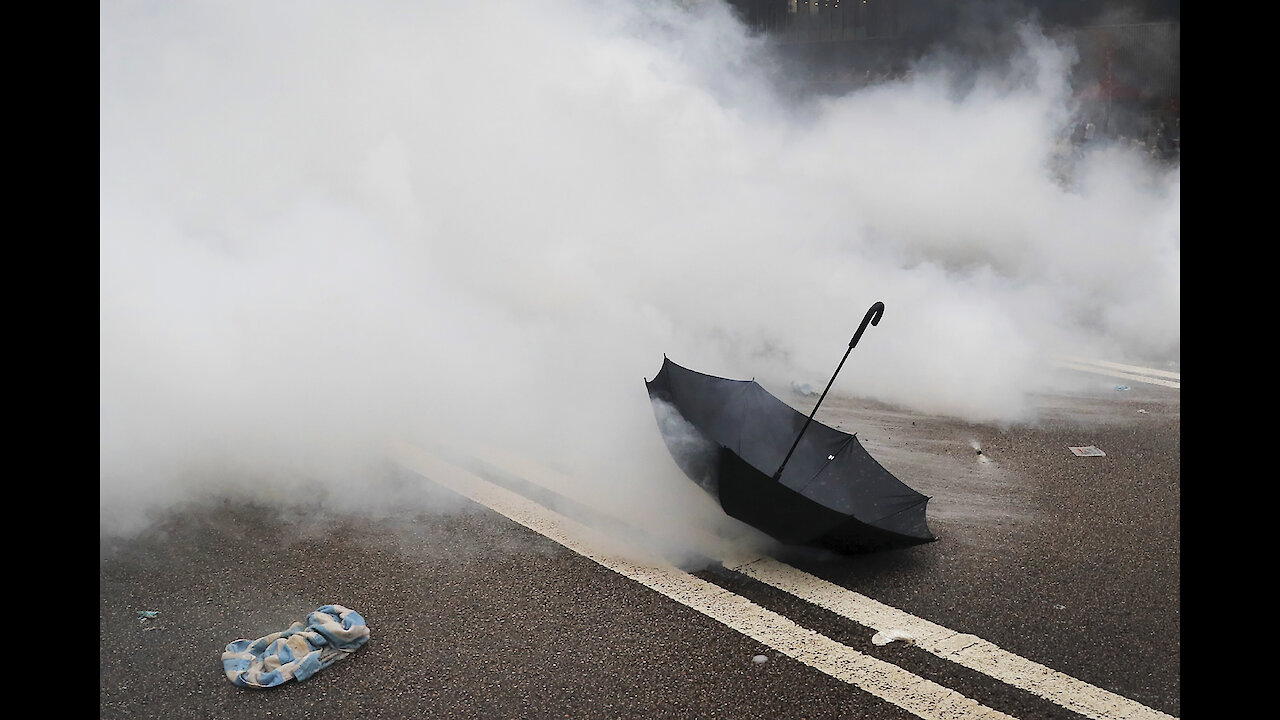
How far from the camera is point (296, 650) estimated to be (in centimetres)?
274

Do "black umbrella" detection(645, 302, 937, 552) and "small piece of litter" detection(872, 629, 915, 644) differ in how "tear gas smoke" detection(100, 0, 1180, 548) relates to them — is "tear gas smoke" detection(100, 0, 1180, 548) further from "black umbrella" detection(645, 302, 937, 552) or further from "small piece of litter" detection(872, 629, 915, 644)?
"small piece of litter" detection(872, 629, 915, 644)

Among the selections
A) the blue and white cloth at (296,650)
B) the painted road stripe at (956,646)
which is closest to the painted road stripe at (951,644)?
the painted road stripe at (956,646)

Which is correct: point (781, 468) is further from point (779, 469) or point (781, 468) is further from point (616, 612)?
point (616, 612)

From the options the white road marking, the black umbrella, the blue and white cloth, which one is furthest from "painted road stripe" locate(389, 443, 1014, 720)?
the white road marking

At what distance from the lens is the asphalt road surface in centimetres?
259

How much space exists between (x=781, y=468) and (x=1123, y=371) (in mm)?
4108

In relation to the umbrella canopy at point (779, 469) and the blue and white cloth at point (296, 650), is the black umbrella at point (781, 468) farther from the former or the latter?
the blue and white cloth at point (296, 650)

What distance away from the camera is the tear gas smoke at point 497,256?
169 inches

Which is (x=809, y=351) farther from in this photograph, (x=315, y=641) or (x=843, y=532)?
(x=315, y=641)

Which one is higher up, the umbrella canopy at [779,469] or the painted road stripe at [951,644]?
the umbrella canopy at [779,469]

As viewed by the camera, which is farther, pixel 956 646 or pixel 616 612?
pixel 616 612

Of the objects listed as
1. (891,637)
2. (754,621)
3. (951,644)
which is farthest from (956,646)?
(754,621)

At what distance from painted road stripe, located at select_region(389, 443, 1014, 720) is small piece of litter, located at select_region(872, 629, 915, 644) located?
11 centimetres

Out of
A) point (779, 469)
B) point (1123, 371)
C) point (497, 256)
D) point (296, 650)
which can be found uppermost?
point (497, 256)
